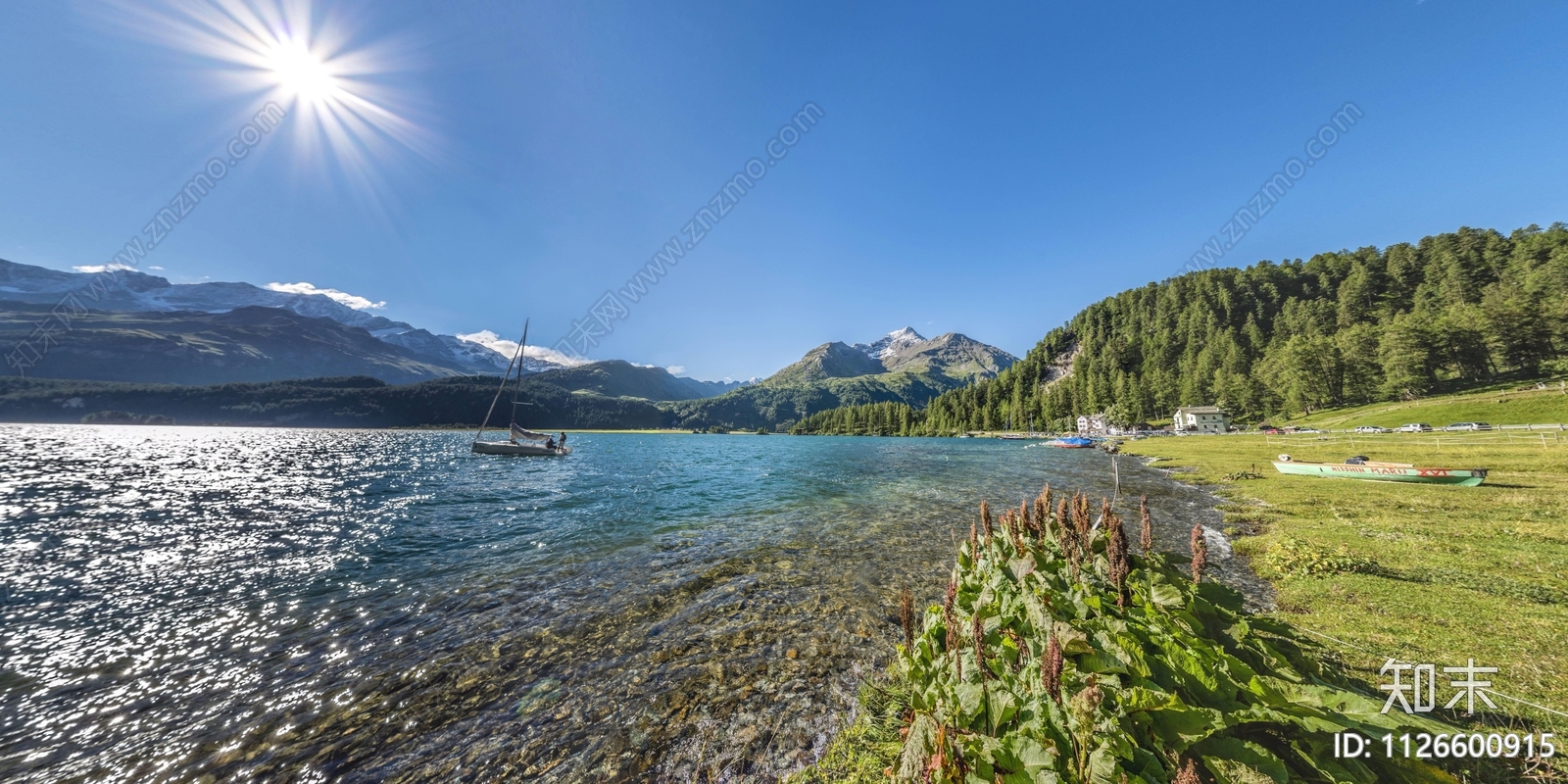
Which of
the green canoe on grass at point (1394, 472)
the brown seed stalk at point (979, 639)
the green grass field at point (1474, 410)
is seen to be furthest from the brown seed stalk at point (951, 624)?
the green grass field at point (1474, 410)

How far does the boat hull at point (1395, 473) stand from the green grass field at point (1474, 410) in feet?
201

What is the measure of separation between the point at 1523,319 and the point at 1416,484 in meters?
121

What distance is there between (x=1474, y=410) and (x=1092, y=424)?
76.2 m

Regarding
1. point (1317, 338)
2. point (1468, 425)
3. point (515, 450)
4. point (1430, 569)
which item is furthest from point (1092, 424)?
point (515, 450)

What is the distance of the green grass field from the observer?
59.0 metres

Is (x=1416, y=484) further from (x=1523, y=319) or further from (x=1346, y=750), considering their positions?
(x=1523, y=319)

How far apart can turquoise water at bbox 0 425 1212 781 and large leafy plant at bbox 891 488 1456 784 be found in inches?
131

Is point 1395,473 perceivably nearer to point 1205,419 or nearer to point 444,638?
point 444,638

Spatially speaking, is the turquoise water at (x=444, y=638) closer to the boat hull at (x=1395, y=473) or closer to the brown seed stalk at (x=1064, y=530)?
the brown seed stalk at (x=1064, y=530)

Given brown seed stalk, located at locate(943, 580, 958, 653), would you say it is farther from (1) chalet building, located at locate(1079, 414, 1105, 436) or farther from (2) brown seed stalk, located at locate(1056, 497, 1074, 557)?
(1) chalet building, located at locate(1079, 414, 1105, 436)

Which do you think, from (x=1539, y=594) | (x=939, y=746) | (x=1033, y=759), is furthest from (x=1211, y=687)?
(x=1539, y=594)

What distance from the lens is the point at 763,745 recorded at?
22.2 ft

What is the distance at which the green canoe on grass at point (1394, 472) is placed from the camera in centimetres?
2345

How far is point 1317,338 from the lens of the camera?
106 metres
